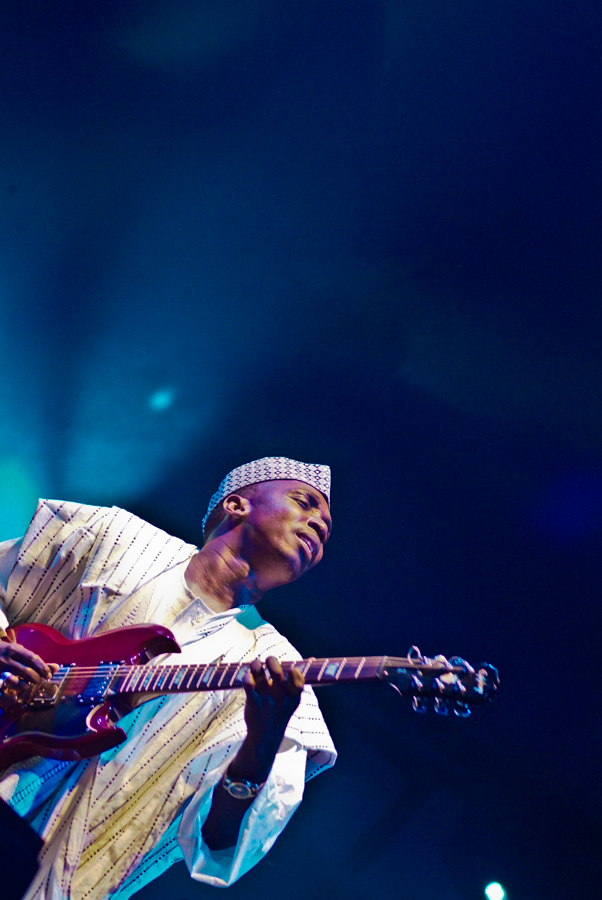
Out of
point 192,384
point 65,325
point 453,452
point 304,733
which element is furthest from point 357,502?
point 65,325

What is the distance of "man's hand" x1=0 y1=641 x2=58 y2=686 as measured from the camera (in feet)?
5.52

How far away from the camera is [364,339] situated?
2.52 metres

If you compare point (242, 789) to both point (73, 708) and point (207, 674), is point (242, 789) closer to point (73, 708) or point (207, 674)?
point (207, 674)

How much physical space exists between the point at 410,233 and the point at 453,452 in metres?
0.87

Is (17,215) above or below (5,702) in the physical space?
above

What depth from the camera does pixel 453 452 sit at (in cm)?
255

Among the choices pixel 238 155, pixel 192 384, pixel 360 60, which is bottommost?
pixel 192 384

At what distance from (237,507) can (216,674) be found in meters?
0.86

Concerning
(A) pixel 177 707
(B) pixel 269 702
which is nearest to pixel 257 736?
(B) pixel 269 702

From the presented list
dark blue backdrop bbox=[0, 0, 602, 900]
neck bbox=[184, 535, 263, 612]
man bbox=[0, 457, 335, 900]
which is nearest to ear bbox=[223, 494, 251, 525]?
man bbox=[0, 457, 335, 900]

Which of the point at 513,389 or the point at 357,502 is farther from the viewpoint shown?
the point at 357,502

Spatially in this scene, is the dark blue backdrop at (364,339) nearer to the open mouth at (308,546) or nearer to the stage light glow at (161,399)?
the stage light glow at (161,399)

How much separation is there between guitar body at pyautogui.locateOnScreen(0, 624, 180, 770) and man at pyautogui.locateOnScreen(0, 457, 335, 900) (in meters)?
0.09

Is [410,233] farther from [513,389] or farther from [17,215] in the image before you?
[17,215]
